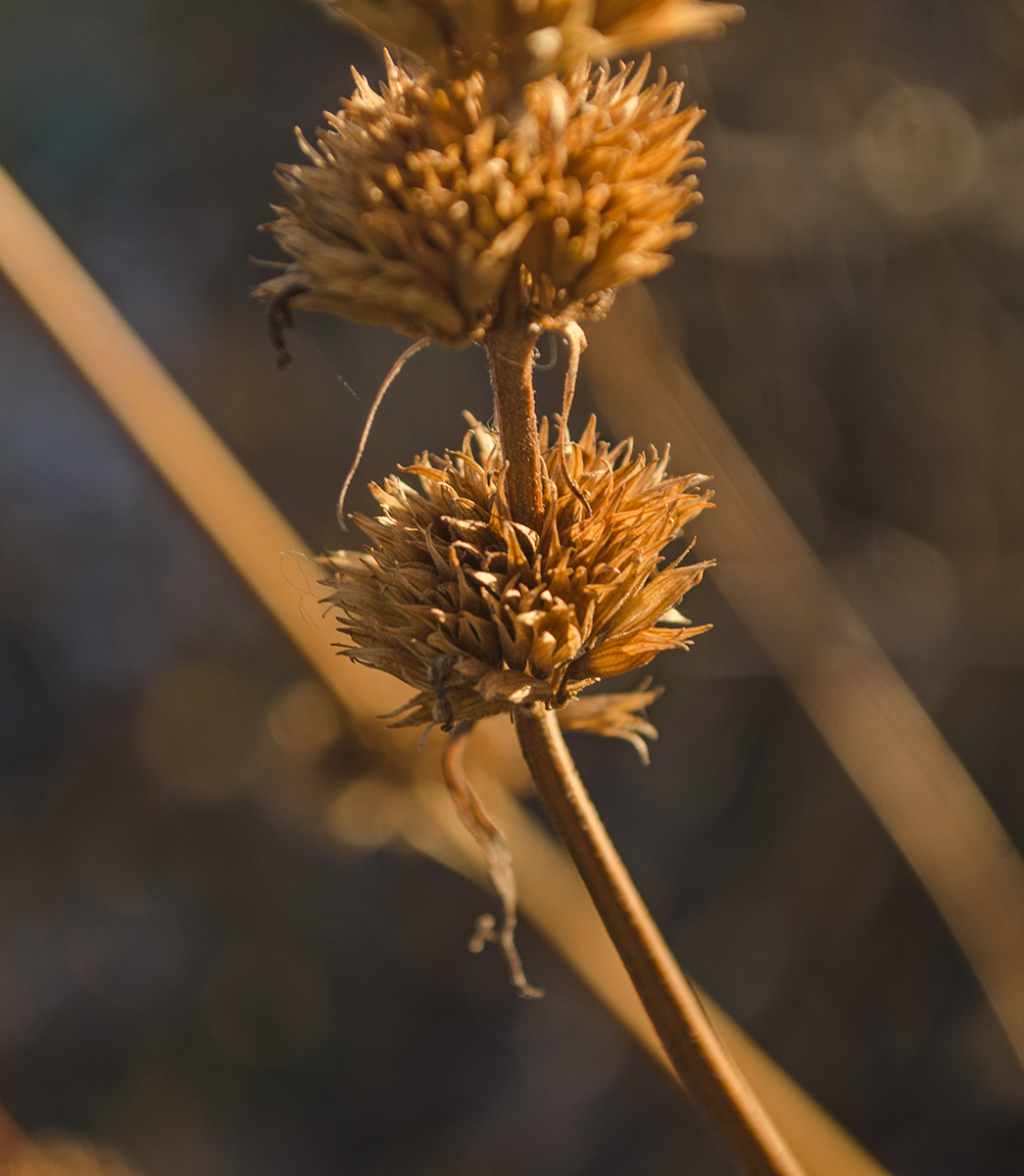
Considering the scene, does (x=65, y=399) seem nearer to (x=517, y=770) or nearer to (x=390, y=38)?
(x=517, y=770)

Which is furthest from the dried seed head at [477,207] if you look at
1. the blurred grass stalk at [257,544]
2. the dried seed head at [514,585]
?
the blurred grass stalk at [257,544]

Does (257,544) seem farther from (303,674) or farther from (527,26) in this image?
(303,674)

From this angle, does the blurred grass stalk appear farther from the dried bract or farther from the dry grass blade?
the dry grass blade

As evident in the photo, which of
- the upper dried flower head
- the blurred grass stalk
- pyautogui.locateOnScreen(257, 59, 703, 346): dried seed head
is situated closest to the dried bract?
pyautogui.locateOnScreen(257, 59, 703, 346): dried seed head

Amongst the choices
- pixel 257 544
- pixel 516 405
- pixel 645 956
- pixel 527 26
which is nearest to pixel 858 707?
pixel 257 544

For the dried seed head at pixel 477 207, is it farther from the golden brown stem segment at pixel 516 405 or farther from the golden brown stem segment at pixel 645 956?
the golden brown stem segment at pixel 645 956

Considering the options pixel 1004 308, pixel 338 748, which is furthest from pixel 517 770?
pixel 1004 308
